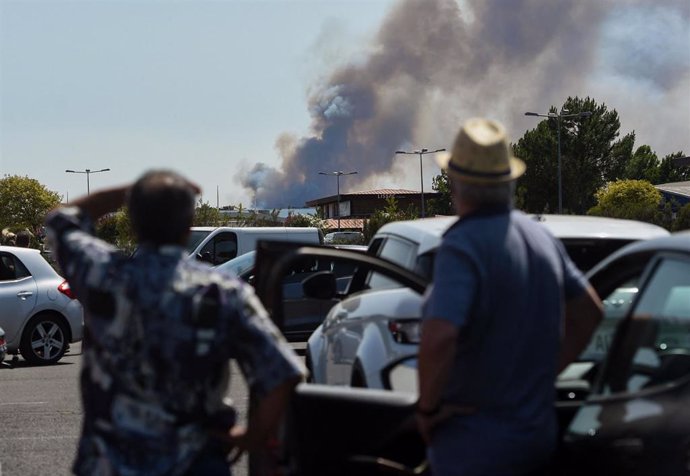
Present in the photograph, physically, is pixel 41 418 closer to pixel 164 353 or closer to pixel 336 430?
pixel 336 430

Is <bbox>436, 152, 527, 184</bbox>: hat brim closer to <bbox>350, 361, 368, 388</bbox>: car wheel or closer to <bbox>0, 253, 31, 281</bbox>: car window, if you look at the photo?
<bbox>350, 361, 368, 388</bbox>: car wheel

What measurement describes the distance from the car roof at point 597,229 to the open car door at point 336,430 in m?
2.74

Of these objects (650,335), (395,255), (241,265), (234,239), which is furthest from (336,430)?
(234,239)

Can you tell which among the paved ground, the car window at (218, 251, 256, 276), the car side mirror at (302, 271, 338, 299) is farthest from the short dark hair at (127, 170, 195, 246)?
the car window at (218, 251, 256, 276)

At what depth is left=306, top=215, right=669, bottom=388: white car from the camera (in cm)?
609

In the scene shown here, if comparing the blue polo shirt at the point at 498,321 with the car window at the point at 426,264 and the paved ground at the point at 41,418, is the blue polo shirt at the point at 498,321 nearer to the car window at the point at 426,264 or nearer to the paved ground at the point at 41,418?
the car window at the point at 426,264

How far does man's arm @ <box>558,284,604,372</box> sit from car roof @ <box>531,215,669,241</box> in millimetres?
2347

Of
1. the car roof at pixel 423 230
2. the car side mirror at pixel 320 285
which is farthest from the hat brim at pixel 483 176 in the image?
the car roof at pixel 423 230

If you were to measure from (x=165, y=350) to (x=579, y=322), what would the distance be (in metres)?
1.46

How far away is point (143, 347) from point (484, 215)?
104 cm

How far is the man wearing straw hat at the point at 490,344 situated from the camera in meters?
3.29

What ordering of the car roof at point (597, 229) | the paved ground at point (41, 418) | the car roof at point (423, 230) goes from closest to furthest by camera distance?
the car roof at point (597, 229), the car roof at point (423, 230), the paved ground at point (41, 418)

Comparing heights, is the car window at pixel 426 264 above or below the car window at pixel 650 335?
above

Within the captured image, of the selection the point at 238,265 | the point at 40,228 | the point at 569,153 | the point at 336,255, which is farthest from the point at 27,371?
the point at 40,228
